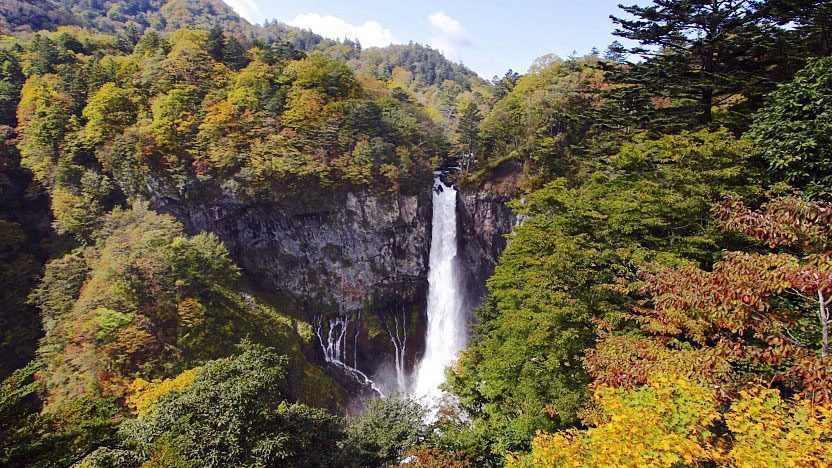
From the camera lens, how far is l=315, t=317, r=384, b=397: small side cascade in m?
30.1

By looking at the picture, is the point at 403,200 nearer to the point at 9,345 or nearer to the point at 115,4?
the point at 9,345

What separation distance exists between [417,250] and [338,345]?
979 centimetres

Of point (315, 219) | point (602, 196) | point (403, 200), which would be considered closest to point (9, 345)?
point (315, 219)

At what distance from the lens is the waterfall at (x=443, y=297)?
30594mm

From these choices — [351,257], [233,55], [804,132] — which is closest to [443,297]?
[351,257]

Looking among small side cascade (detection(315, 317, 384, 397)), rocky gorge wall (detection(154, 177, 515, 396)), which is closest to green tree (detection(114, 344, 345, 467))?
small side cascade (detection(315, 317, 384, 397))

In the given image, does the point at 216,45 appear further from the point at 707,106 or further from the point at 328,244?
the point at 707,106

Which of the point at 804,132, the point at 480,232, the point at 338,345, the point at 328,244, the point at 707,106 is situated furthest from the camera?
the point at 328,244

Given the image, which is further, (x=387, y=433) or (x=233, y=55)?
(x=233, y=55)

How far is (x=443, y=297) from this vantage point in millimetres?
31281

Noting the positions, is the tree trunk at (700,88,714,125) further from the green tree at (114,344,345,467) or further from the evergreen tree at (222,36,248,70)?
the evergreen tree at (222,36,248,70)

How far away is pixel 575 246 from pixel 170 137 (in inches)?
1103

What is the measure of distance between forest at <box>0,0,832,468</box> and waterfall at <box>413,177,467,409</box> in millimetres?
1182

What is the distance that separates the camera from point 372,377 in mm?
30891
